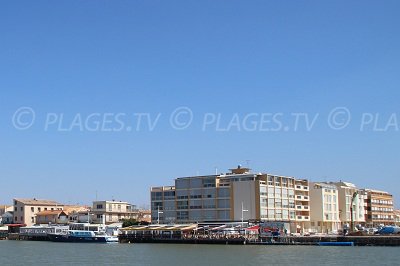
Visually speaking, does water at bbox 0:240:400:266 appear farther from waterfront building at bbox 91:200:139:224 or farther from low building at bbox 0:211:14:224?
low building at bbox 0:211:14:224

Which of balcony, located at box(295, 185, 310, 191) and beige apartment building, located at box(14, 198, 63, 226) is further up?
balcony, located at box(295, 185, 310, 191)

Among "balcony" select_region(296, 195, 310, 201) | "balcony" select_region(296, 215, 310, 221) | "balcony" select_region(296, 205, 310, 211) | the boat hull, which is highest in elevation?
"balcony" select_region(296, 195, 310, 201)

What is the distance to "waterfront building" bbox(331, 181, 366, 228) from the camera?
11700 centimetres

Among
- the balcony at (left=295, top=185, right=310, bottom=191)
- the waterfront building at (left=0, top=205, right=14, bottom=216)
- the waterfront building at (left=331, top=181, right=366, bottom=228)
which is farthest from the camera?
the waterfront building at (left=0, top=205, right=14, bottom=216)

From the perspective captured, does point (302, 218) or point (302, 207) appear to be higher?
point (302, 207)

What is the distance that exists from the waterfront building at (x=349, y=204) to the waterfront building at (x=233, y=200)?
37.5 ft

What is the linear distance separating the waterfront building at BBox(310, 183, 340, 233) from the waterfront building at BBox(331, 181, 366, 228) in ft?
12.0

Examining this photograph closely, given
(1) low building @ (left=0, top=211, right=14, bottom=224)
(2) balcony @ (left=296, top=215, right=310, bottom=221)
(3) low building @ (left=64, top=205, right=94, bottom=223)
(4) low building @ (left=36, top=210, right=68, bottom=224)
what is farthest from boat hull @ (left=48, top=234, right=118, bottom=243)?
(2) balcony @ (left=296, top=215, right=310, bottom=221)

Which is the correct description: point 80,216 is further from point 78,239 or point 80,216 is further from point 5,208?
point 5,208

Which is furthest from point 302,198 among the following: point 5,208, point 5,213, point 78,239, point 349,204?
point 5,208

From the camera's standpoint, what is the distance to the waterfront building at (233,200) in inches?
3856

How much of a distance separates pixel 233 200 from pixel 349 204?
100 feet

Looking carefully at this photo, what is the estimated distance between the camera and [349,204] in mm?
119062

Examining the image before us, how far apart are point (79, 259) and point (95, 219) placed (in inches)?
2549
